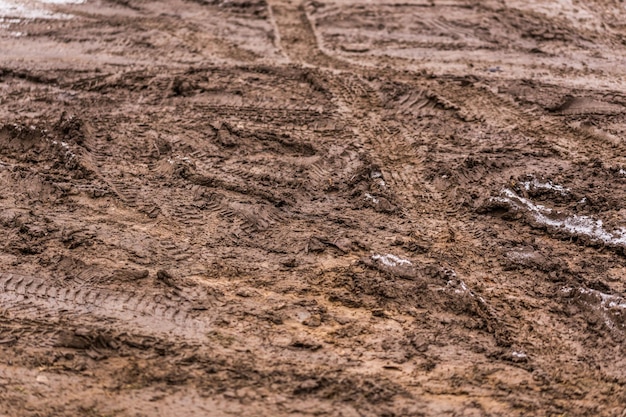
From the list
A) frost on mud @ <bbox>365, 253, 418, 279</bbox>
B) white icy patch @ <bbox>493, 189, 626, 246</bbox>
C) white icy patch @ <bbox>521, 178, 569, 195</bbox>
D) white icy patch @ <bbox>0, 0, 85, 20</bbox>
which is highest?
white icy patch @ <bbox>0, 0, 85, 20</bbox>

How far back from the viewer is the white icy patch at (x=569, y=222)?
446 centimetres

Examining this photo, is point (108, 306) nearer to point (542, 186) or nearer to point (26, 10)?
point (542, 186)

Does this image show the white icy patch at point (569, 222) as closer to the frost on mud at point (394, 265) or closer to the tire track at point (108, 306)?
the frost on mud at point (394, 265)

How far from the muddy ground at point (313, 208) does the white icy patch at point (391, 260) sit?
1.8 inches

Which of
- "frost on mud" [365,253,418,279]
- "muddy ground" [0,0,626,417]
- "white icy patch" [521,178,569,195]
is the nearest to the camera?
"muddy ground" [0,0,626,417]

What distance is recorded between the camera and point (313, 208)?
4.72 metres

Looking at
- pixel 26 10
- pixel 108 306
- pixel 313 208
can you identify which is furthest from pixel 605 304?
pixel 26 10

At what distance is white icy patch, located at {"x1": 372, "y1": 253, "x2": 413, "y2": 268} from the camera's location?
13.8ft

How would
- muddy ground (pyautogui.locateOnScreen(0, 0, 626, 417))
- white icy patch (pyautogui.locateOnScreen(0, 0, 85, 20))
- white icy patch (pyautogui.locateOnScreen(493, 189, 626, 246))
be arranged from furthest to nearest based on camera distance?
white icy patch (pyautogui.locateOnScreen(0, 0, 85, 20)) < white icy patch (pyautogui.locateOnScreen(493, 189, 626, 246)) < muddy ground (pyautogui.locateOnScreen(0, 0, 626, 417))

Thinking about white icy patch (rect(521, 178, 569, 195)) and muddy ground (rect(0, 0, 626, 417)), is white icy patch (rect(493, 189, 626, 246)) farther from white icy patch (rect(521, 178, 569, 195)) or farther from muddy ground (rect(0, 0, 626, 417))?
white icy patch (rect(521, 178, 569, 195))

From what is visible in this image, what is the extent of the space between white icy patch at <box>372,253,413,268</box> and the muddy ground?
45 mm

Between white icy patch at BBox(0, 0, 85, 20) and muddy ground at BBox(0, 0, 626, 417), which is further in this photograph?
white icy patch at BBox(0, 0, 85, 20)

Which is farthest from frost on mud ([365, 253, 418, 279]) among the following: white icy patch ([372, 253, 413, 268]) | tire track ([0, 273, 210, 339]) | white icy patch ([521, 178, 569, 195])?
white icy patch ([521, 178, 569, 195])

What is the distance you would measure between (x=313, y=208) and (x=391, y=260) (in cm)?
73
